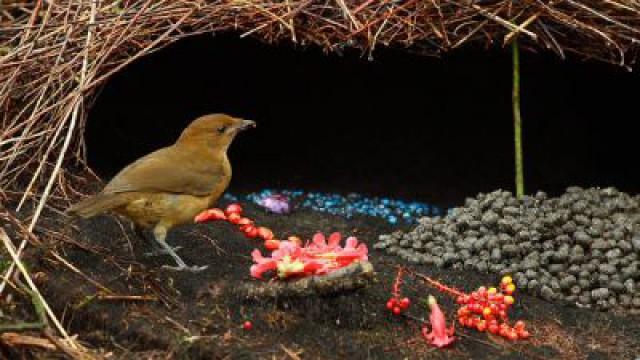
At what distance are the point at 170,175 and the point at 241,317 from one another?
0.81 m

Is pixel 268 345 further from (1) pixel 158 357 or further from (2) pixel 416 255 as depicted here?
(2) pixel 416 255

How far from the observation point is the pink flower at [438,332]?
3.75m

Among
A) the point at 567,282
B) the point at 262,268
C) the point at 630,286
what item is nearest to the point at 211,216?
the point at 262,268

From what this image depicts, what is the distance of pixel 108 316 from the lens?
3.77 m

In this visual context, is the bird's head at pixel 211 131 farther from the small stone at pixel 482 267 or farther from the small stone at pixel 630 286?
the small stone at pixel 630 286

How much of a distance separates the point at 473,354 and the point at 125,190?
59.1 inches

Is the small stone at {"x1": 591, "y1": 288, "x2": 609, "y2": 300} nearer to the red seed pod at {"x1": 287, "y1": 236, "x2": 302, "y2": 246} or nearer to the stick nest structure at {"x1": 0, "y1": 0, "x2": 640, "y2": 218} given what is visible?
the stick nest structure at {"x1": 0, "y1": 0, "x2": 640, "y2": 218}

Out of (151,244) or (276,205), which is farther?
(276,205)

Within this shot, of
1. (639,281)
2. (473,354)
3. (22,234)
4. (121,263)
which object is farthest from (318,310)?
(639,281)

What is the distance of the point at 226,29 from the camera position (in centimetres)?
497

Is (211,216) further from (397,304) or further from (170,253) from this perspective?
(397,304)

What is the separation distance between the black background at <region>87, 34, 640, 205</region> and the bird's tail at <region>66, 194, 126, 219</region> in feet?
6.25

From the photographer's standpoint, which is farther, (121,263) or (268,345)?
(121,263)

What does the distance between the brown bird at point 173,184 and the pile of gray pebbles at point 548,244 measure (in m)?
1.03
